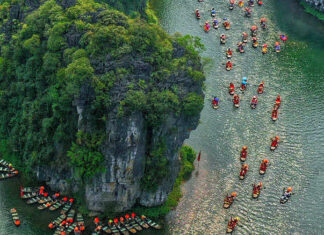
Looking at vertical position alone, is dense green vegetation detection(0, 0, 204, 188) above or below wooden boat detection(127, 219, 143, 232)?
above

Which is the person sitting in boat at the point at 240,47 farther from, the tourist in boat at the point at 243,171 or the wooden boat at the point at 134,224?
the wooden boat at the point at 134,224

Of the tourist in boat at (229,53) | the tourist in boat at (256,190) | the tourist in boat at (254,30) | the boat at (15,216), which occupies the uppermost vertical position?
the tourist in boat at (254,30)

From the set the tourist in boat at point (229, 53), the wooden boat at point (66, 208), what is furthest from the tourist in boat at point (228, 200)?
the tourist in boat at point (229, 53)

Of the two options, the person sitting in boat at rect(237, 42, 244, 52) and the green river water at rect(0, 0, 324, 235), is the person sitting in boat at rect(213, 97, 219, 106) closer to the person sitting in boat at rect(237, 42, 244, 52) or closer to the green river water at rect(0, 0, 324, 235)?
the green river water at rect(0, 0, 324, 235)

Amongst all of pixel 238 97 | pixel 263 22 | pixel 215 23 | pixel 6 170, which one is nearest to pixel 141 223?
pixel 6 170

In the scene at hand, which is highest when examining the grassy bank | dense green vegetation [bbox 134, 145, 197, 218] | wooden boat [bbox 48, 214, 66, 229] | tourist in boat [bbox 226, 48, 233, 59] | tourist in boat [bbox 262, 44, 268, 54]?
the grassy bank

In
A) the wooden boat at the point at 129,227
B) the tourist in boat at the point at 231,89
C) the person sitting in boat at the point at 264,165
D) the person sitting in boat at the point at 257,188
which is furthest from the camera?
the tourist in boat at the point at 231,89

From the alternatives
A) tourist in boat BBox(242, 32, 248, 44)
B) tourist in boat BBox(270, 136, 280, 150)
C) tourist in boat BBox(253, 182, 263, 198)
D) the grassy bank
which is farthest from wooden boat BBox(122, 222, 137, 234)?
the grassy bank
